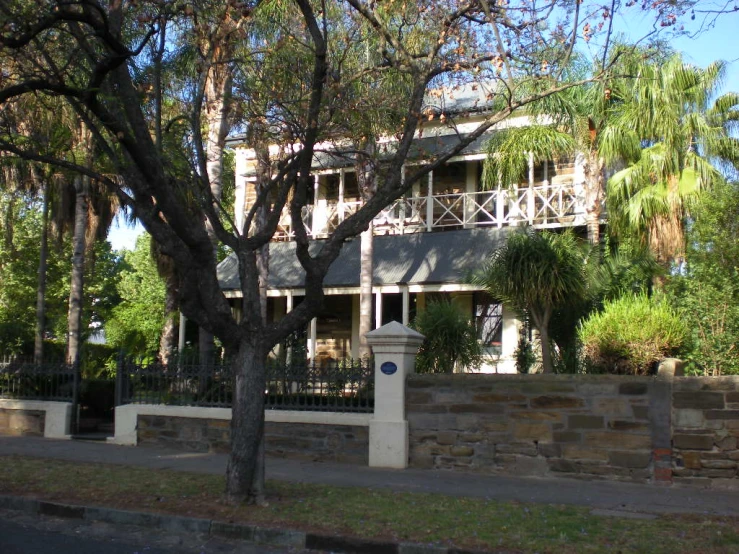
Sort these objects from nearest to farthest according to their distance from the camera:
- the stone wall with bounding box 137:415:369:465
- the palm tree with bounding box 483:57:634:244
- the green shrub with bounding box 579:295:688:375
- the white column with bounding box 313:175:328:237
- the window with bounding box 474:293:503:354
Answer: the stone wall with bounding box 137:415:369:465, the green shrub with bounding box 579:295:688:375, the palm tree with bounding box 483:57:634:244, the window with bounding box 474:293:503:354, the white column with bounding box 313:175:328:237

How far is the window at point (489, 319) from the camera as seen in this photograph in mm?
19219

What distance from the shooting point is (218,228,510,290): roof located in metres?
18.2

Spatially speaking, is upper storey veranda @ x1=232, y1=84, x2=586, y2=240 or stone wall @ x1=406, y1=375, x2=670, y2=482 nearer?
stone wall @ x1=406, y1=375, x2=670, y2=482

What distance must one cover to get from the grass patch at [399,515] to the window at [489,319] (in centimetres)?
1074

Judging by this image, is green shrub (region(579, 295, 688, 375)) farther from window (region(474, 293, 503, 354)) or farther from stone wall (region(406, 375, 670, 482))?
window (region(474, 293, 503, 354))

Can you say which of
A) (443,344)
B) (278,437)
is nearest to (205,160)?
(278,437)

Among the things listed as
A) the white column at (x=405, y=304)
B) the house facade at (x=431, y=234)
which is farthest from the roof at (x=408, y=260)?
the white column at (x=405, y=304)

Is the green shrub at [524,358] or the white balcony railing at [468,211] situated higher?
the white balcony railing at [468,211]

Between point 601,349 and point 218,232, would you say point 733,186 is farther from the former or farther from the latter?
point 218,232

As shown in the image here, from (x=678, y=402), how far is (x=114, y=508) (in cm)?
649

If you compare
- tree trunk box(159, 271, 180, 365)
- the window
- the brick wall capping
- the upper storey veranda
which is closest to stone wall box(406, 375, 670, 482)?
the brick wall capping

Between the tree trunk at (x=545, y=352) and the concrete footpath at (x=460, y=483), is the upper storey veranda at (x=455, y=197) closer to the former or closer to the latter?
the tree trunk at (x=545, y=352)

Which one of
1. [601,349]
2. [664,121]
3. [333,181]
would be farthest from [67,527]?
[333,181]

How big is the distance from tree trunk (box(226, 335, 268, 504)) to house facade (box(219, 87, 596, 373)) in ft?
30.6
